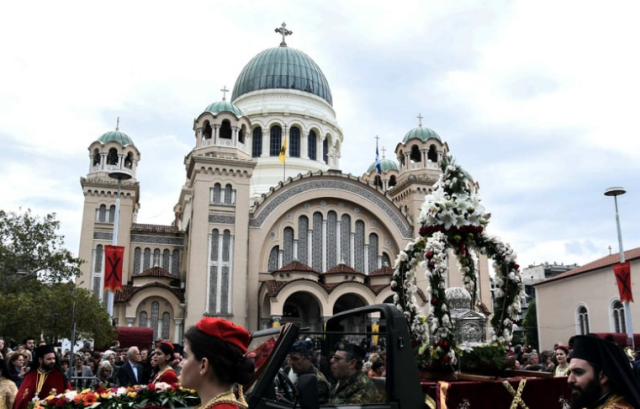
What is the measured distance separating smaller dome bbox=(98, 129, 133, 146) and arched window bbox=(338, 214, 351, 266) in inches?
561

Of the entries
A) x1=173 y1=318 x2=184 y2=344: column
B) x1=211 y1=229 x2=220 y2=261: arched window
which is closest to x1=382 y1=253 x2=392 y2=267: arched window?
x1=211 y1=229 x2=220 y2=261: arched window

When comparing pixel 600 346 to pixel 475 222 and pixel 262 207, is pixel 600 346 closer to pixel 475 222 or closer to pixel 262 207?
pixel 475 222

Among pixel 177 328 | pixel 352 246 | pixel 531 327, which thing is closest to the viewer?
pixel 177 328

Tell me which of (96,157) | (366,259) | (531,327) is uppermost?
(96,157)

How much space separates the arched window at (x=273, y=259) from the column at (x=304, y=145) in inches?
358

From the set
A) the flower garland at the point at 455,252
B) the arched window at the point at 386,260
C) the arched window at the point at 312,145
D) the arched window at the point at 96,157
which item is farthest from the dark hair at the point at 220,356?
the arched window at the point at 312,145

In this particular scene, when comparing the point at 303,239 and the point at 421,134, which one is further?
the point at 421,134

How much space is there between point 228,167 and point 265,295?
25.0 feet

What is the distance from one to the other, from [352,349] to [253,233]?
28.1 metres

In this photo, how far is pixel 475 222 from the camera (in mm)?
10867

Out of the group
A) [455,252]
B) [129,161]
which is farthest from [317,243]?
[455,252]

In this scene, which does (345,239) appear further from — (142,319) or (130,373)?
(130,373)

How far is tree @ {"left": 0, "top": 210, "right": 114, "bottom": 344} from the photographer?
885 inches

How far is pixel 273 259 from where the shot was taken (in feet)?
109
